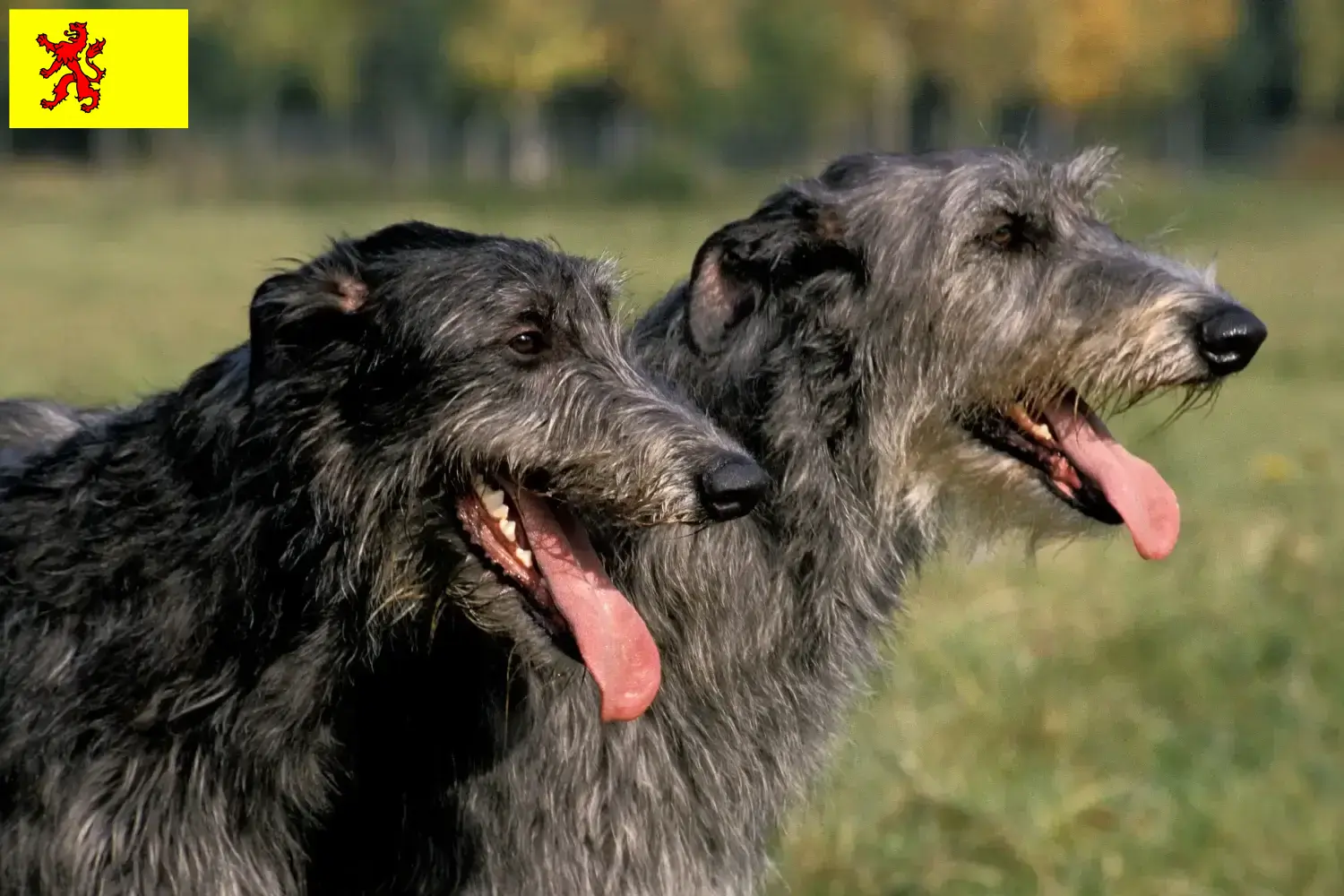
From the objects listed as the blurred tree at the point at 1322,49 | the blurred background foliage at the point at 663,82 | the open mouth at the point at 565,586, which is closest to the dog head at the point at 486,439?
the open mouth at the point at 565,586

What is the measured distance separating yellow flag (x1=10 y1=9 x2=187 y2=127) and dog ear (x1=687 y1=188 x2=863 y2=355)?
2298 millimetres

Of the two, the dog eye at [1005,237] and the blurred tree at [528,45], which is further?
the blurred tree at [528,45]

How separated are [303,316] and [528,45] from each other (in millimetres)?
45761

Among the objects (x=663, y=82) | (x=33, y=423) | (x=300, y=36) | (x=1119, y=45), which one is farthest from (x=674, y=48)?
(x=33, y=423)

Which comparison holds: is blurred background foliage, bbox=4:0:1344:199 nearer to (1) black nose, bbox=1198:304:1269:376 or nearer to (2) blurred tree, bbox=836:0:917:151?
(2) blurred tree, bbox=836:0:917:151

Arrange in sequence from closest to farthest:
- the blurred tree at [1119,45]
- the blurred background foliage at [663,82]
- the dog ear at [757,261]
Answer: the dog ear at [757,261] → the blurred background foliage at [663,82] → the blurred tree at [1119,45]

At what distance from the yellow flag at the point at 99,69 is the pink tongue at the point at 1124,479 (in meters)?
3.12

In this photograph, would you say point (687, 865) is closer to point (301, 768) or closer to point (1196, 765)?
point (301, 768)

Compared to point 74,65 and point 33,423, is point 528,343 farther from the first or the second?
point 74,65

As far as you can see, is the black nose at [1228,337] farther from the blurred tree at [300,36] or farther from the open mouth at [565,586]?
the blurred tree at [300,36]

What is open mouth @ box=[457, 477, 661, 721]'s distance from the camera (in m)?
3.57

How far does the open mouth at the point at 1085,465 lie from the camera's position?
Answer: 4.43m

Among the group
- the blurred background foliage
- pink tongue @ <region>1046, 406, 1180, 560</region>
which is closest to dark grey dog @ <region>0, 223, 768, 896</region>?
pink tongue @ <region>1046, 406, 1180, 560</region>

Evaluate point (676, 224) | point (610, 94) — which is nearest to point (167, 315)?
point (676, 224)
